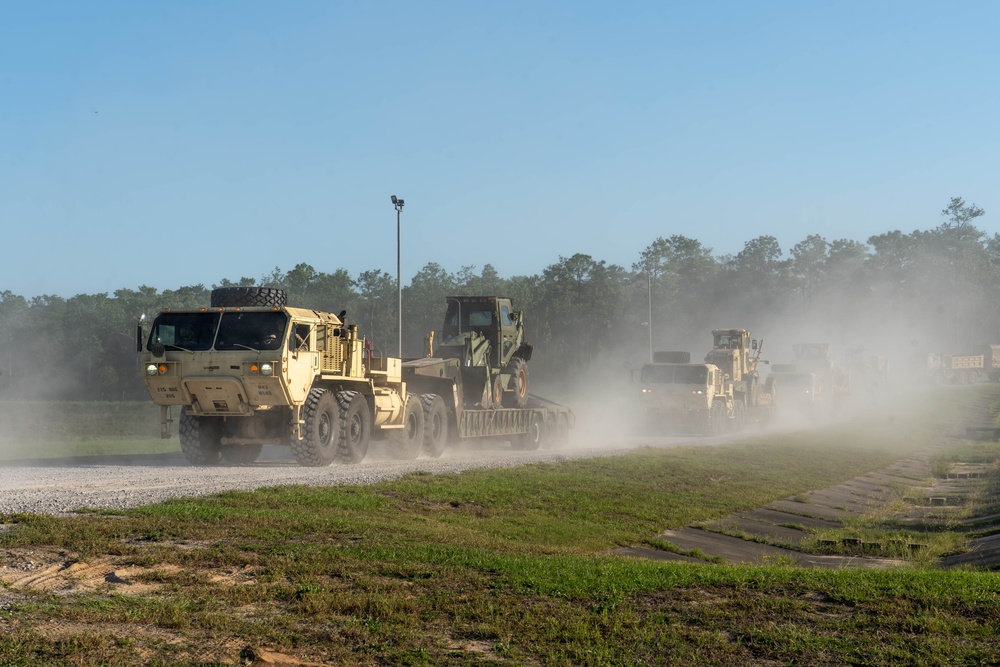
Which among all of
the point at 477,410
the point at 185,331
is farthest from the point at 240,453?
the point at 477,410

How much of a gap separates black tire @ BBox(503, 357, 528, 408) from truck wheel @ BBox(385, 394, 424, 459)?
671 centimetres

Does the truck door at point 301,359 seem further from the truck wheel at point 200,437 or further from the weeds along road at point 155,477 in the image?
the truck wheel at point 200,437

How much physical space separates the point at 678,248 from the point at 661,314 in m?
19.1

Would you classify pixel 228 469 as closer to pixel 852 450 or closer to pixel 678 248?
pixel 852 450

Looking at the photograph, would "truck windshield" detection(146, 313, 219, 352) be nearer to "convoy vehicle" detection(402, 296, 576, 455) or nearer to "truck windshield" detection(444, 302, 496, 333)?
"convoy vehicle" detection(402, 296, 576, 455)

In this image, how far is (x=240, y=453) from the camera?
24297 millimetres

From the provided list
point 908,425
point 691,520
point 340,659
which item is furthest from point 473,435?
point 908,425

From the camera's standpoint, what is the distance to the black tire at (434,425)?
27.9 m

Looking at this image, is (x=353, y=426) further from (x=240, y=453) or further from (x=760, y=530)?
(x=760, y=530)

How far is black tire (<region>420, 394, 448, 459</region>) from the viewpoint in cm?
2789

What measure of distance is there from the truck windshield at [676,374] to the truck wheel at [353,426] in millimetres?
24006

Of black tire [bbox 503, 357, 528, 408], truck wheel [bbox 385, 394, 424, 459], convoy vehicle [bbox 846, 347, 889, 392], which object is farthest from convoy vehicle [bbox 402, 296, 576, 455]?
convoy vehicle [bbox 846, 347, 889, 392]

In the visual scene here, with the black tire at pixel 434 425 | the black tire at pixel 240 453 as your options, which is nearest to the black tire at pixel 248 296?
the black tire at pixel 240 453

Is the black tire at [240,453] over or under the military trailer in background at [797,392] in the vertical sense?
under
